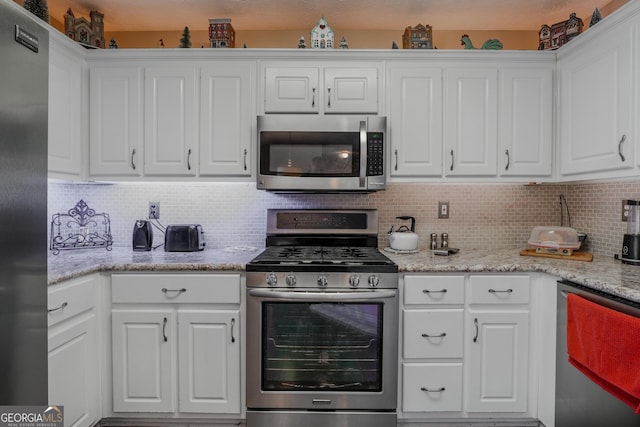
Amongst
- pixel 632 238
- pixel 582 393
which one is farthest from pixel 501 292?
pixel 632 238

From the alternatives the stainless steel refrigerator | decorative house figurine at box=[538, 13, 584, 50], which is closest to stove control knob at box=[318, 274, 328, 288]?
the stainless steel refrigerator

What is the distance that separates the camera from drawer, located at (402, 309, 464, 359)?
74.4 inches

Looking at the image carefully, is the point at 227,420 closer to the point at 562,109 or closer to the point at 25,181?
the point at 25,181

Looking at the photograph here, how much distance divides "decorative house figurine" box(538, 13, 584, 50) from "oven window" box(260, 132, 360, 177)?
1.38 metres

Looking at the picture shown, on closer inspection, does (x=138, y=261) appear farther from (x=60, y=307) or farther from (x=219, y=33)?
(x=219, y=33)

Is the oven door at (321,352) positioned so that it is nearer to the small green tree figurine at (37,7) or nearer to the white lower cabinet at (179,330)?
the white lower cabinet at (179,330)

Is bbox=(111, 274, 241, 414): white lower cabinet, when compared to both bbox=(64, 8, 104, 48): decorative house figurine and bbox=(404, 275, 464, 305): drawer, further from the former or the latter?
bbox=(64, 8, 104, 48): decorative house figurine

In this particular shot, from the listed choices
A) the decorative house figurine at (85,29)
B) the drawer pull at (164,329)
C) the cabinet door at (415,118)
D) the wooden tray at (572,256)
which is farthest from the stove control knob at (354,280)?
the decorative house figurine at (85,29)

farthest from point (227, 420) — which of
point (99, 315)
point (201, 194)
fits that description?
point (201, 194)

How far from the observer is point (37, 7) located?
1.90m

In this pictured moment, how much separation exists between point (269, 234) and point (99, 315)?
1.07 metres

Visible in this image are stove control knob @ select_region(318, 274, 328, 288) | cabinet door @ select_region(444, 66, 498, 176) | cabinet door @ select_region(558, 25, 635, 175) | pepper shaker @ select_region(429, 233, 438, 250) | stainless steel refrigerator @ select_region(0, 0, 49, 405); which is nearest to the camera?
stainless steel refrigerator @ select_region(0, 0, 49, 405)

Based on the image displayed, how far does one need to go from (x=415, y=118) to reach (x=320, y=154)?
655mm

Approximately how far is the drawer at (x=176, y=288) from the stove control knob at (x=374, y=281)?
2.33 ft
